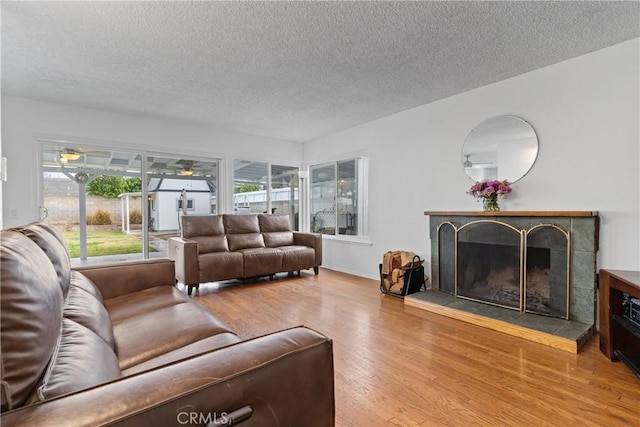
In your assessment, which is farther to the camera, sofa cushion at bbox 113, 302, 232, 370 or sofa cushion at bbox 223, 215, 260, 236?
sofa cushion at bbox 223, 215, 260, 236

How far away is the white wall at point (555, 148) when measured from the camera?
2.47 metres

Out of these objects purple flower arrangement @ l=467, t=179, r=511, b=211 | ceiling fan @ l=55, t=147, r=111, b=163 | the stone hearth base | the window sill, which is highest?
ceiling fan @ l=55, t=147, r=111, b=163

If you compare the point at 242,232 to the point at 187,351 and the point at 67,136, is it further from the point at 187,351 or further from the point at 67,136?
the point at 187,351

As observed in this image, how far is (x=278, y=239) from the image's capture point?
5086 millimetres

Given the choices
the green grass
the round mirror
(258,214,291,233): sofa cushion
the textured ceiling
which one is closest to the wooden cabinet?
the round mirror

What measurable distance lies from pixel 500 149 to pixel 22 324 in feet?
12.2

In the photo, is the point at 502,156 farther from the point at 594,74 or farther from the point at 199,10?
the point at 199,10

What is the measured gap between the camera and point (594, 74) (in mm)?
2613

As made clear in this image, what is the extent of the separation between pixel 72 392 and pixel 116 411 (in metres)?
0.17

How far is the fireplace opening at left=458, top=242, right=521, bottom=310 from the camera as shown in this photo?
3.00 metres

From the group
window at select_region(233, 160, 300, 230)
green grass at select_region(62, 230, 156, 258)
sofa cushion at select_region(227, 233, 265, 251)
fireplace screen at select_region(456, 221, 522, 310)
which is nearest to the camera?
fireplace screen at select_region(456, 221, 522, 310)

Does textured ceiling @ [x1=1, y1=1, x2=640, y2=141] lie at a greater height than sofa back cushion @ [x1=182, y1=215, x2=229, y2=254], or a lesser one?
greater

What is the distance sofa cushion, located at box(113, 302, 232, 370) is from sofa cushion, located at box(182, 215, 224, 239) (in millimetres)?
2709

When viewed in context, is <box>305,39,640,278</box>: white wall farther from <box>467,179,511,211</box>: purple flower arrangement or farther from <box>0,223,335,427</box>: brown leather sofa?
<box>0,223,335,427</box>: brown leather sofa
